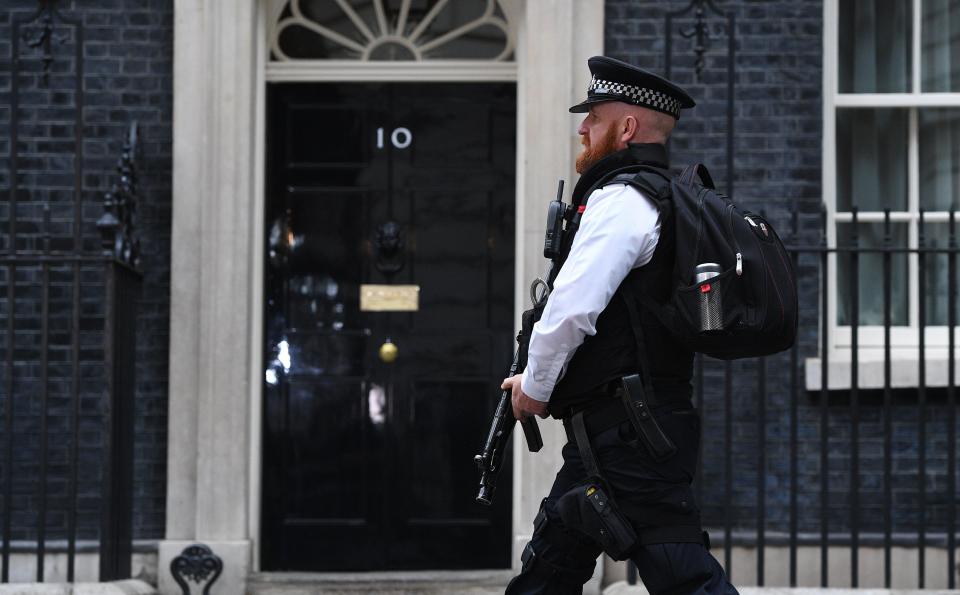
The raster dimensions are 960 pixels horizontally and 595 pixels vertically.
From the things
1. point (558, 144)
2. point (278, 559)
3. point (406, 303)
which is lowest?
point (278, 559)

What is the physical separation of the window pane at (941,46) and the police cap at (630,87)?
12.5ft

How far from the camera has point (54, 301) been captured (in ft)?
24.1

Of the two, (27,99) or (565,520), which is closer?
(565,520)

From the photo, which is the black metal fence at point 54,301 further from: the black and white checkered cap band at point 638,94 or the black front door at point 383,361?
the black and white checkered cap band at point 638,94

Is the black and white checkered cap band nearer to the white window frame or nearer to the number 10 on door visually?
the white window frame

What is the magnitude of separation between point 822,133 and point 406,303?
2.18 meters

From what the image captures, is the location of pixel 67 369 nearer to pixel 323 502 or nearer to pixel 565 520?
pixel 323 502

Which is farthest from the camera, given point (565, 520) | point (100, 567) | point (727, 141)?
point (727, 141)

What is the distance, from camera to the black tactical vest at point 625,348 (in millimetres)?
4195

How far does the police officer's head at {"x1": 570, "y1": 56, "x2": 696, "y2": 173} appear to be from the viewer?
14.3 ft

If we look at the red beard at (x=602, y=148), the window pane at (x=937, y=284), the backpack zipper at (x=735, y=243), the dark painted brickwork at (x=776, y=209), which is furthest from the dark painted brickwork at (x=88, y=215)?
the backpack zipper at (x=735, y=243)

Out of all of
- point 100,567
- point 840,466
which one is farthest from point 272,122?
point 840,466

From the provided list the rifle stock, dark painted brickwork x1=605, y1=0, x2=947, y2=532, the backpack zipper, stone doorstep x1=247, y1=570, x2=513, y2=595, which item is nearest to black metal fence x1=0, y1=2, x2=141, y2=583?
stone doorstep x1=247, y1=570, x2=513, y2=595

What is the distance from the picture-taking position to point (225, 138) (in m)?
7.35
